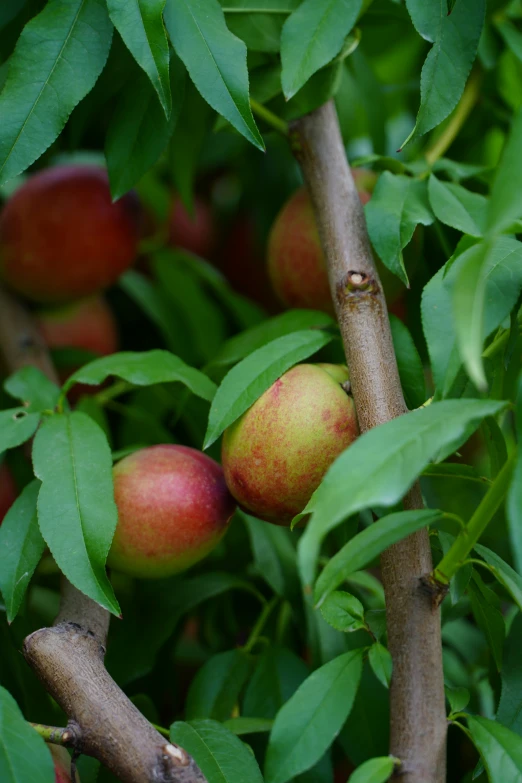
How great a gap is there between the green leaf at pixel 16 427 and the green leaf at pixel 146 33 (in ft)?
0.79

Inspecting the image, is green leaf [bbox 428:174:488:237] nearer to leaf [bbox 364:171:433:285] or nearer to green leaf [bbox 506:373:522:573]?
leaf [bbox 364:171:433:285]

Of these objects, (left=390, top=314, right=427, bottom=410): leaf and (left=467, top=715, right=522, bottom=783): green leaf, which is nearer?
(left=467, top=715, right=522, bottom=783): green leaf

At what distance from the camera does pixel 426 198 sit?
63cm

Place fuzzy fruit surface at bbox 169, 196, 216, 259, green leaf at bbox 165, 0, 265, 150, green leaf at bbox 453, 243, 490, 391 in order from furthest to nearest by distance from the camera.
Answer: fuzzy fruit surface at bbox 169, 196, 216, 259
green leaf at bbox 165, 0, 265, 150
green leaf at bbox 453, 243, 490, 391

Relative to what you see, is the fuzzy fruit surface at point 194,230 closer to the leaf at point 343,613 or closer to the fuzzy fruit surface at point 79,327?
the fuzzy fruit surface at point 79,327

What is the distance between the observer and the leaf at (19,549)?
1.70 ft

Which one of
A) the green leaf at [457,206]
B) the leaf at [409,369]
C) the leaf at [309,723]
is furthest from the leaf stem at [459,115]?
the leaf at [309,723]

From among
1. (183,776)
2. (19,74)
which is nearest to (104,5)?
(19,74)

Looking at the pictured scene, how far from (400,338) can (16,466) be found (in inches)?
13.8

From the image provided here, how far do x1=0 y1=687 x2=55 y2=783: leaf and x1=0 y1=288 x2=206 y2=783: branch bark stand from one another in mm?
40

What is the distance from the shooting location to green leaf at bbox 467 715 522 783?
1.38 feet

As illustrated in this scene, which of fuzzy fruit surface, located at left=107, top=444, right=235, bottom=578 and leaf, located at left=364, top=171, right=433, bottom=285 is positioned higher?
leaf, located at left=364, top=171, right=433, bottom=285

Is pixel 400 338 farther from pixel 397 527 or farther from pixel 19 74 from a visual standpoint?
pixel 19 74

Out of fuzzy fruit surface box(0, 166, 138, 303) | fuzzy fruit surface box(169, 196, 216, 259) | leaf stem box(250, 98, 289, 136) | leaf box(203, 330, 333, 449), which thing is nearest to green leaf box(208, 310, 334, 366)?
leaf box(203, 330, 333, 449)
